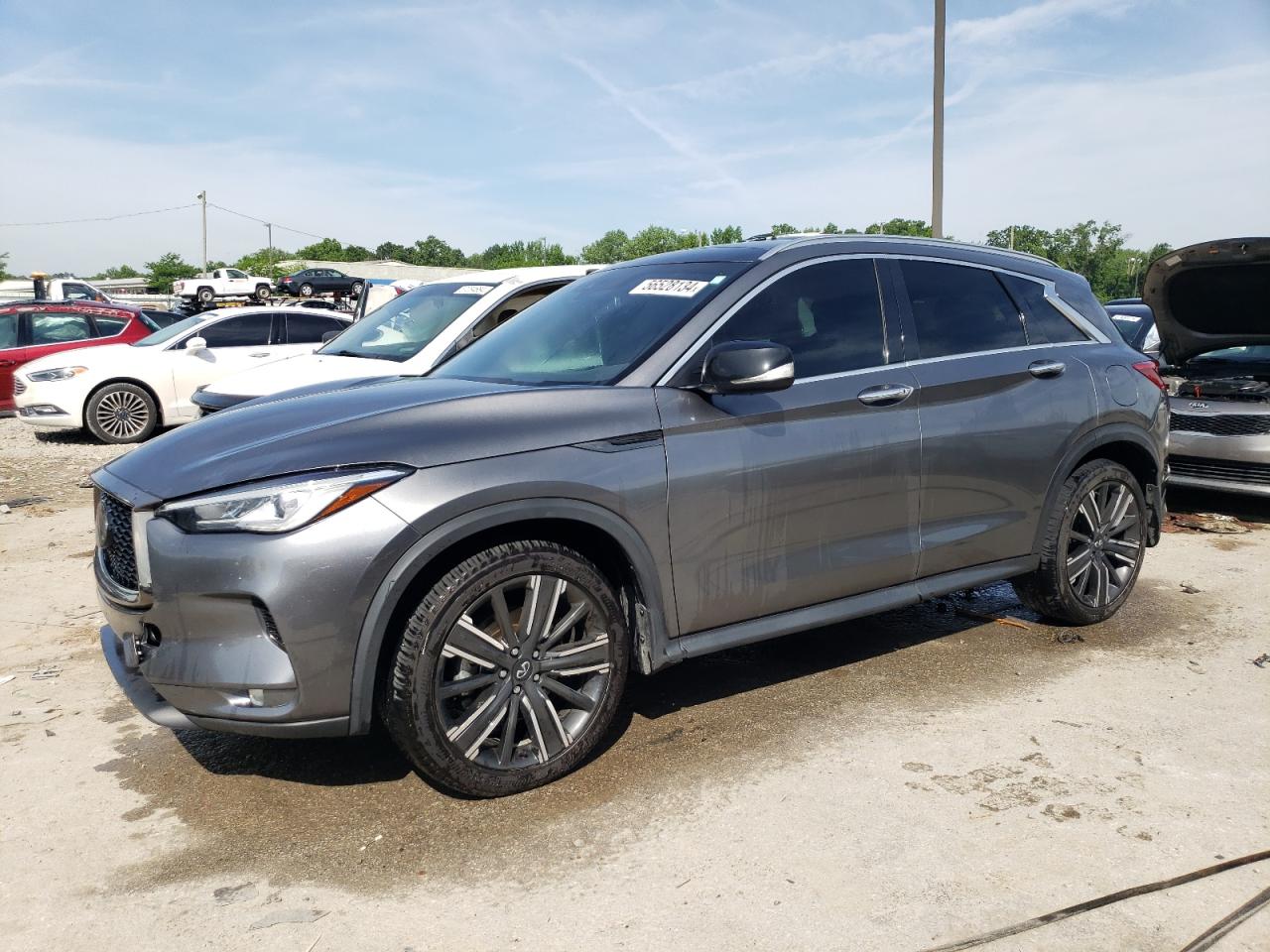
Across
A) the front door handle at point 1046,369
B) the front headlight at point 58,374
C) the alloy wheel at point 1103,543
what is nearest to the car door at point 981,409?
the front door handle at point 1046,369

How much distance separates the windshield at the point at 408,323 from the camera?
827 centimetres

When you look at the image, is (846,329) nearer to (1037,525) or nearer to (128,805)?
(1037,525)

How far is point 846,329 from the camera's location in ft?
14.0

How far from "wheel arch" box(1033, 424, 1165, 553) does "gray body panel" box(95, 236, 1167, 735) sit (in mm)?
24

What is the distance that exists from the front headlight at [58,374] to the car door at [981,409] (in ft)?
36.6

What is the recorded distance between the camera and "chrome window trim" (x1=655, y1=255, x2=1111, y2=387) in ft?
12.8

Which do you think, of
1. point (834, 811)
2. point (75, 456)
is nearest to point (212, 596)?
point (834, 811)

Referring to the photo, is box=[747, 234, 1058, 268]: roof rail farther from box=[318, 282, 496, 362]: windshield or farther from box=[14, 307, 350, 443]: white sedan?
box=[14, 307, 350, 443]: white sedan

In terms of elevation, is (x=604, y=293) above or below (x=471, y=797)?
above

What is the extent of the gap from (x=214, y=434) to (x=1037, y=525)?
345cm

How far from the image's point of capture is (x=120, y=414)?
12.8m

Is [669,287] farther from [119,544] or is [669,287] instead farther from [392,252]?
[392,252]

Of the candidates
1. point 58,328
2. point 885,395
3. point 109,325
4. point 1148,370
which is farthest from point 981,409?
point 58,328

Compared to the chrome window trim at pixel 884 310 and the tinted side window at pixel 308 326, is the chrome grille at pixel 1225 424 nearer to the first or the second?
the chrome window trim at pixel 884 310
